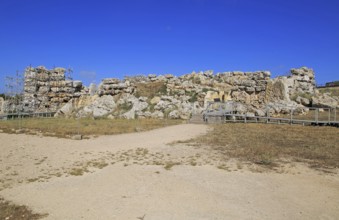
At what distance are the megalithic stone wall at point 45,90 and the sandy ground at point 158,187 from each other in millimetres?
28559

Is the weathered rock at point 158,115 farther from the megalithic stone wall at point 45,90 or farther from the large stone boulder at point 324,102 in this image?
the large stone boulder at point 324,102

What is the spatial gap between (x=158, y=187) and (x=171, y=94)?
26622mm

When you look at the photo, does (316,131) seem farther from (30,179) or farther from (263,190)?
(30,179)

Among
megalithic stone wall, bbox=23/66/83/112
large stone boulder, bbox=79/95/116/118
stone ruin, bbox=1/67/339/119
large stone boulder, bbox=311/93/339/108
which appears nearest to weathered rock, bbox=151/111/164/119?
stone ruin, bbox=1/67/339/119

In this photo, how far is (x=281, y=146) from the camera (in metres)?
14.5

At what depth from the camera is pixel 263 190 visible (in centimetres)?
823

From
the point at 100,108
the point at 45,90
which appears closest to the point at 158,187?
the point at 100,108

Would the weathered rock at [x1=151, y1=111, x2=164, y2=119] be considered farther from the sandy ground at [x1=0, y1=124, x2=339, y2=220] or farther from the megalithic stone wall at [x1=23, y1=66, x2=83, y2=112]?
the sandy ground at [x1=0, y1=124, x2=339, y2=220]

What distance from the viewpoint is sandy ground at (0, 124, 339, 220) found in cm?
680

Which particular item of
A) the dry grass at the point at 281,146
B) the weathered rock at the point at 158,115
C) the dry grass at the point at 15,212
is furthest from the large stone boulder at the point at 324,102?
the dry grass at the point at 15,212

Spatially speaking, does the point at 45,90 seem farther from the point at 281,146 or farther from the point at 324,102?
the point at 281,146

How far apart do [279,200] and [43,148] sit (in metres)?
11.7

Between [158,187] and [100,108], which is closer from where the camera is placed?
[158,187]

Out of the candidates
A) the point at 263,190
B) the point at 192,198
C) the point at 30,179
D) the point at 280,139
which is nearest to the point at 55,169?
the point at 30,179
